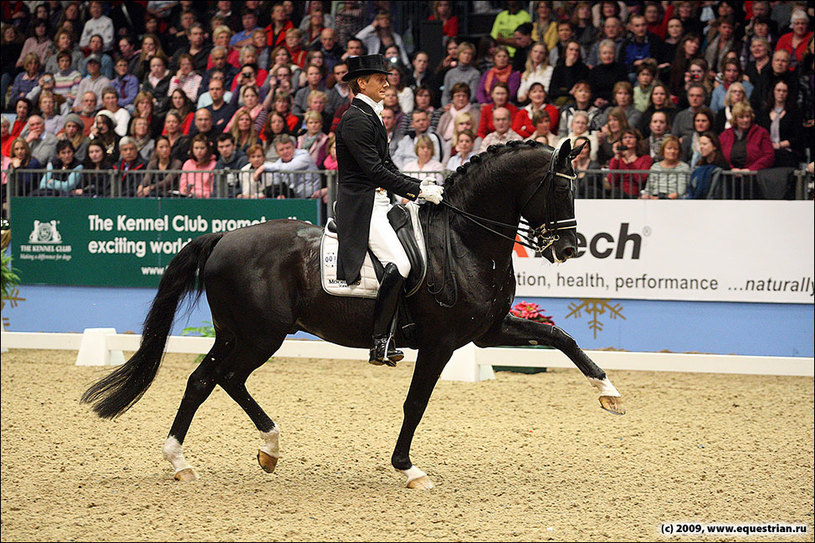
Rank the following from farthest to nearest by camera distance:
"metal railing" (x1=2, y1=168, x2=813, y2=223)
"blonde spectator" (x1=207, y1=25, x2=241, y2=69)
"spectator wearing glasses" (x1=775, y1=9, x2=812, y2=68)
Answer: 1. "blonde spectator" (x1=207, y1=25, x2=241, y2=69)
2. "spectator wearing glasses" (x1=775, y1=9, x2=812, y2=68)
3. "metal railing" (x1=2, y1=168, x2=813, y2=223)

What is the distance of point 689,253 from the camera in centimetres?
1092

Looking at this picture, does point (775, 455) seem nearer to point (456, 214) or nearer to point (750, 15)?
point (456, 214)

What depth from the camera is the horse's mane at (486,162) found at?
6465 mm

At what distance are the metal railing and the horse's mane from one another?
14.9ft

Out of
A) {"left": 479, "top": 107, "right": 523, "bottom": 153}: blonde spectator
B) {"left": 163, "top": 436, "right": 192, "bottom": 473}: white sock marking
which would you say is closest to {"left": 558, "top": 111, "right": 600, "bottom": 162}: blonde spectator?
{"left": 479, "top": 107, "right": 523, "bottom": 153}: blonde spectator

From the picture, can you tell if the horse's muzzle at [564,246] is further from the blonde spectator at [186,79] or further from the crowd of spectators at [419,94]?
the blonde spectator at [186,79]

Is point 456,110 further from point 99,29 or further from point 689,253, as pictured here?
point 99,29

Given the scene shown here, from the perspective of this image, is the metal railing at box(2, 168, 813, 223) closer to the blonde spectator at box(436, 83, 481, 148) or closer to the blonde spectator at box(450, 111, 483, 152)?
the blonde spectator at box(450, 111, 483, 152)

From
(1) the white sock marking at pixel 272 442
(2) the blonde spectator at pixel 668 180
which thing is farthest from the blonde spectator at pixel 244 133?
(1) the white sock marking at pixel 272 442

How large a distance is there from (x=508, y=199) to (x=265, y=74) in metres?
9.74

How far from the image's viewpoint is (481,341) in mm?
6691

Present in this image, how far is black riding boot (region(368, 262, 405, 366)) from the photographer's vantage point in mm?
6336

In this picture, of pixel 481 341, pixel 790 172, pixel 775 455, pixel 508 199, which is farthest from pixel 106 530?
pixel 790 172

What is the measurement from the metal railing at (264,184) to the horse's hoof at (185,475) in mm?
4816
